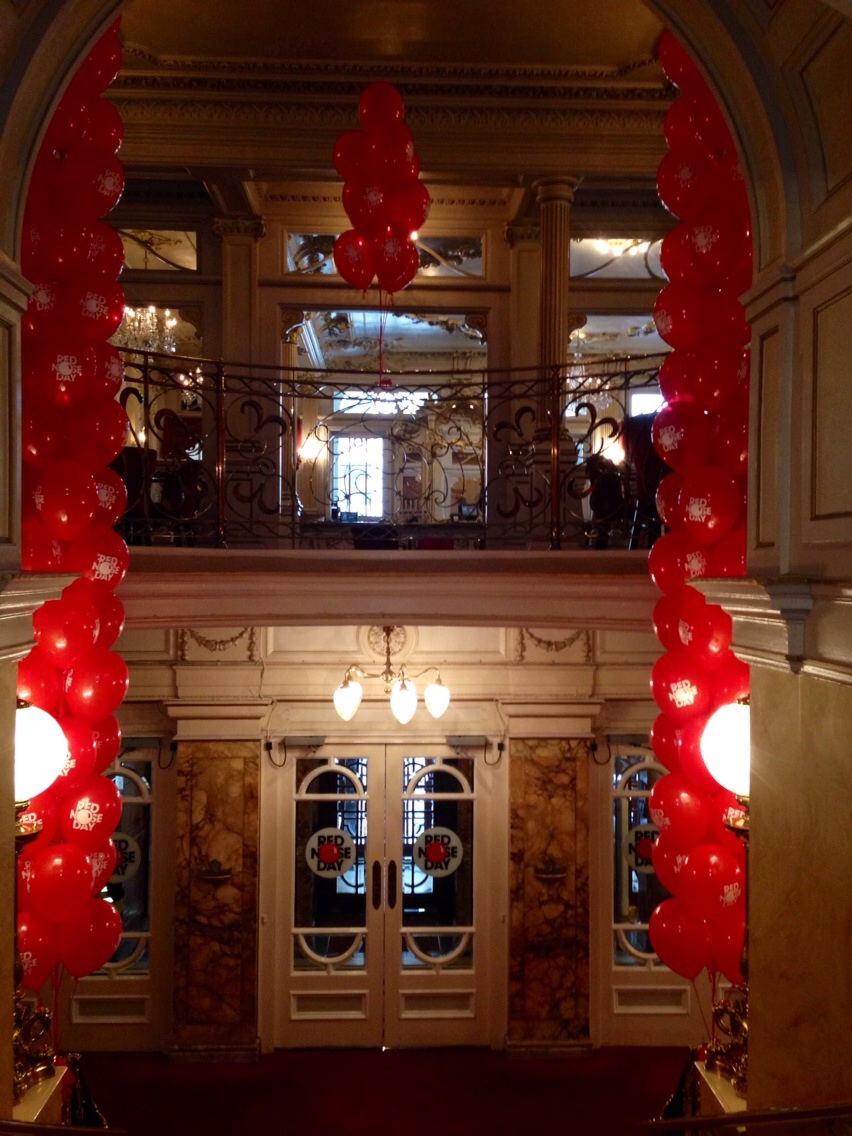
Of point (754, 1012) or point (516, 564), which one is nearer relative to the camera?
point (754, 1012)

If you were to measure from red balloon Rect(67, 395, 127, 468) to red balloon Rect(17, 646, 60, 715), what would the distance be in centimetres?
66

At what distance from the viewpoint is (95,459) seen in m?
3.62

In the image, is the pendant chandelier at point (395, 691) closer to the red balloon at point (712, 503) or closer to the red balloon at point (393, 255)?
the red balloon at point (393, 255)

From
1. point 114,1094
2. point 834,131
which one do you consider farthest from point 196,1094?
point 834,131

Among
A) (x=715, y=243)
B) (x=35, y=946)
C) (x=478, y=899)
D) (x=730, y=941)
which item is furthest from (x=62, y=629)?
(x=478, y=899)

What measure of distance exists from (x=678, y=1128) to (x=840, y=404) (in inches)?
78.6

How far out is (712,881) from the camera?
3.44 m

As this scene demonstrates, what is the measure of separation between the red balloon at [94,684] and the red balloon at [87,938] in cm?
74

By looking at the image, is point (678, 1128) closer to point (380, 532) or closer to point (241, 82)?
point (380, 532)

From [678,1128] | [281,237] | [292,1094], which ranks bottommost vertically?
[292,1094]

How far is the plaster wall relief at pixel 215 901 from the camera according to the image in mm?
6605

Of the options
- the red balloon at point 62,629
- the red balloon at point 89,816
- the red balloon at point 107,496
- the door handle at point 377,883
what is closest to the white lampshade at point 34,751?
the red balloon at point 62,629

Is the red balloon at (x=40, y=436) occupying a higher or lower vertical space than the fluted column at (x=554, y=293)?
lower

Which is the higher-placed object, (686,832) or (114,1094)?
(686,832)
